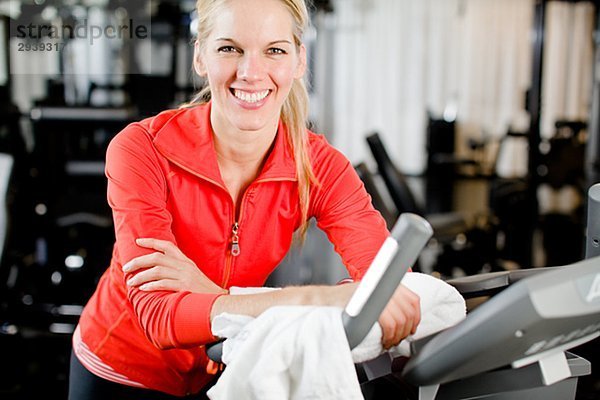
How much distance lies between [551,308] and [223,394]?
1.22 feet

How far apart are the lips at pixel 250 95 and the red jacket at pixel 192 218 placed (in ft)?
0.41

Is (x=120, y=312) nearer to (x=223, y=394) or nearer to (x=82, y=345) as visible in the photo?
(x=82, y=345)

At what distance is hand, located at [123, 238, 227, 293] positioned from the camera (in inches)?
38.2

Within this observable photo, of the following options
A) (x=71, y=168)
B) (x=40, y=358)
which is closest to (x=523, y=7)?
(x=71, y=168)

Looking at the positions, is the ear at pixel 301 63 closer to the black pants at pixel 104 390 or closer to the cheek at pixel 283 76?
the cheek at pixel 283 76

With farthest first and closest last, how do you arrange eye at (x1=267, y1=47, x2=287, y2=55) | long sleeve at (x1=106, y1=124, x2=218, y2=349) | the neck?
the neck, eye at (x1=267, y1=47, x2=287, y2=55), long sleeve at (x1=106, y1=124, x2=218, y2=349)

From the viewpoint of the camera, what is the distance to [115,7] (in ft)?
13.4

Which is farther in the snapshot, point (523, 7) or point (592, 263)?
point (523, 7)

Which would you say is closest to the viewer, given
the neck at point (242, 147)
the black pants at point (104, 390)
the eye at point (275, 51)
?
the eye at point (275, 51)

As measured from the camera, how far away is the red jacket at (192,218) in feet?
3.40

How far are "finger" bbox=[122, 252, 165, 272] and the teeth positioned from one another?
9.8 inches

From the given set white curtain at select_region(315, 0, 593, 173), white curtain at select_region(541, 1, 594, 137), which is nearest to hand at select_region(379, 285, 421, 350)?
white curtain at select_region(315, 0, 593, 173)

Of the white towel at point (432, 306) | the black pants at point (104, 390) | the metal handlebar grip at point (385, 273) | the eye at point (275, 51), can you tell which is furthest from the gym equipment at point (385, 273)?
the black pants at point (104, 390)

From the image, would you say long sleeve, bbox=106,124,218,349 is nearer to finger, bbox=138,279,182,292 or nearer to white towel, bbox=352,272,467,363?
finger, bbox=138,279,182,292
